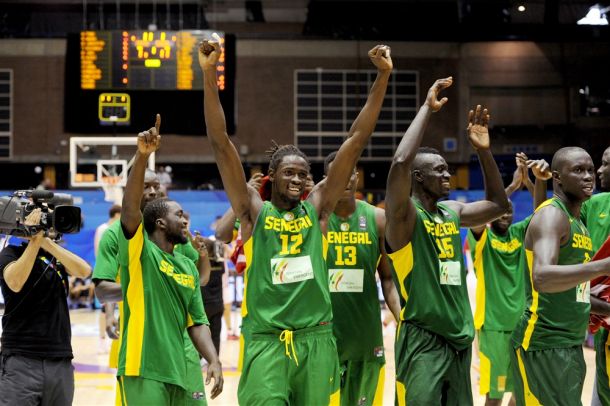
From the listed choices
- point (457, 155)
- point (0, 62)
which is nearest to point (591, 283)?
point (457, 155)

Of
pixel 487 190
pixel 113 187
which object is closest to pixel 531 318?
pixel 487 190

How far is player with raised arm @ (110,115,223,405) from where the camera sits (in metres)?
4.54

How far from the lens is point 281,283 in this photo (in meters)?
4.25

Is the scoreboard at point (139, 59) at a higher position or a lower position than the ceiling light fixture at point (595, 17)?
lower

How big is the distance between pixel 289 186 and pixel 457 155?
1964 centimetres

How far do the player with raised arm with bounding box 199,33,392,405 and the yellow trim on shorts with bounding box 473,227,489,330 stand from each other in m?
3.07

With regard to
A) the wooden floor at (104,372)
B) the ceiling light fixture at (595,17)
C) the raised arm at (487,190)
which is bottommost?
the wooden floor at (104,372)

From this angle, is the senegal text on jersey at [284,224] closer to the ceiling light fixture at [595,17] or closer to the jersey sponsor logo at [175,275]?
the jersey sponsor logo at [175,275]

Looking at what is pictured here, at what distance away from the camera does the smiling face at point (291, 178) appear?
438cm

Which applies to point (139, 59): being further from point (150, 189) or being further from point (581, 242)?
point (581, 242)

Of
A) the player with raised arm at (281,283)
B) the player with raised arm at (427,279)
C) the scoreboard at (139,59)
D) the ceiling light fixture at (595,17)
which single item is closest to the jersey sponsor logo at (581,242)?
the player with raised arm at (427,279)

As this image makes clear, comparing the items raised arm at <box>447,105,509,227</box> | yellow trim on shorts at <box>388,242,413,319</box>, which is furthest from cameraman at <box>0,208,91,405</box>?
raised arm at <box>447,105,509,227</box>

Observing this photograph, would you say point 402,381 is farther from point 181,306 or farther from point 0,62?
point 0,62

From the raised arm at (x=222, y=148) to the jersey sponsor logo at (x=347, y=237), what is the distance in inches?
51.6
